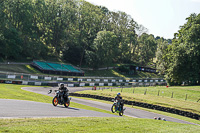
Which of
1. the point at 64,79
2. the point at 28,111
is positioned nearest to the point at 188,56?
the point at 64,79

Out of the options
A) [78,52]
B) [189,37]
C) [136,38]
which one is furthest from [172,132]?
[136,38]

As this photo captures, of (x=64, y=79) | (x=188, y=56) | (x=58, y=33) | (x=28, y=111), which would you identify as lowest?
(x=28, y=111)

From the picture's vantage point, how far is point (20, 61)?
220ft

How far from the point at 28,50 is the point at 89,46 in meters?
26.3

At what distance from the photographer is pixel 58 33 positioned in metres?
85.6

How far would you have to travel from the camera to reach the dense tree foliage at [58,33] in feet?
226

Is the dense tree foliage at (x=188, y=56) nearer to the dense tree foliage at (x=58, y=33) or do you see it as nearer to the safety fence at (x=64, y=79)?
the safety fence at (x=64, y=79)

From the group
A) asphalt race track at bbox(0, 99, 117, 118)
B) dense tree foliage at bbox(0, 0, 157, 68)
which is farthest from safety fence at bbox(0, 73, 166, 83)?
asphalt race track at bbox(0, 99, 117, 118)

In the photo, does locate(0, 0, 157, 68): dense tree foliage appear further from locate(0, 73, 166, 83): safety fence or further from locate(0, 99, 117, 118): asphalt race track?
locate(0, 99, 117, 118): asphalt race track

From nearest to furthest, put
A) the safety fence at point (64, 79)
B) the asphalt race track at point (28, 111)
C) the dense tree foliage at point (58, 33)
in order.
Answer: the asphalt race track at point (28, 111) → the safety fence at point (64, 79) → the dense tree foliage at point (58, 33)

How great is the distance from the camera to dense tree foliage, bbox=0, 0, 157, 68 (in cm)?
6902

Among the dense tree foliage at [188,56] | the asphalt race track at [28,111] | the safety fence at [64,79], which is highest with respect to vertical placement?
the dense tree foliage at [188,56]

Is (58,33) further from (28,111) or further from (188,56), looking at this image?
(28,111)

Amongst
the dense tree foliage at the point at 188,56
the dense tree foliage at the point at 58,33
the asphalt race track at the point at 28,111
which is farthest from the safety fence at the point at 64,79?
the asphalt race track at the point at 28,111
